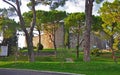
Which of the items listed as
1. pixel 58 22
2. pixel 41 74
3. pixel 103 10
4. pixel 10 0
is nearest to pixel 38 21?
pixel 58 22

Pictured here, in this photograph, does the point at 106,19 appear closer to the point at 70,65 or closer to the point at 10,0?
the point at 10,0

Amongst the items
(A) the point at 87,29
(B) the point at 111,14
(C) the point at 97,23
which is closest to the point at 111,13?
(B) the point at 111,14

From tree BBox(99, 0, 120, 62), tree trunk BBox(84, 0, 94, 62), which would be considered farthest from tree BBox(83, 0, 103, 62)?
tree BBox(99, 0, 120, 62)

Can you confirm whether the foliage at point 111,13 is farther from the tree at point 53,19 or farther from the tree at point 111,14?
the tree at point 53,19

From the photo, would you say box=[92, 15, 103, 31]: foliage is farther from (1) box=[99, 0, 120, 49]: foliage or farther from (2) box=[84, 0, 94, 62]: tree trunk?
(2) box=[84, 0, 94, 62]: tree trunk

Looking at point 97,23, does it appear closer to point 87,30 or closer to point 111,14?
point 111,14

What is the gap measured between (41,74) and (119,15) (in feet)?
58.7

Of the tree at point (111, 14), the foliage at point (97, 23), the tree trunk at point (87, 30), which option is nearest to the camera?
the tree trunk at point (87, 30)

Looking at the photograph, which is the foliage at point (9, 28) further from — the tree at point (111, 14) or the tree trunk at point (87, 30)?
the tree trunk at point (87, 30)

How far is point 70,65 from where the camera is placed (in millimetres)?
16203

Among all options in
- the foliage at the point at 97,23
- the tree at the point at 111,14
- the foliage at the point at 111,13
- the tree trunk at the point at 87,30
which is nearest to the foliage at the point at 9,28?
the foliage at the point at 97,23

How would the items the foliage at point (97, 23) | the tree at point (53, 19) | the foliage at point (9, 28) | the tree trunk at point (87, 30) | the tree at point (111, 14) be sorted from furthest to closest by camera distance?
the tree at point (53, 19), the foliage at point (97, 23), the foliage at point (9, 28), the tree at point (111, 14), the tree trunk at point (87, 30)

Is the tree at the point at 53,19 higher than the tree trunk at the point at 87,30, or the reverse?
the tree at the point at 53,19

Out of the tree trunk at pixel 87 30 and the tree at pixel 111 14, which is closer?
the tree trunk at pixel 87 30
